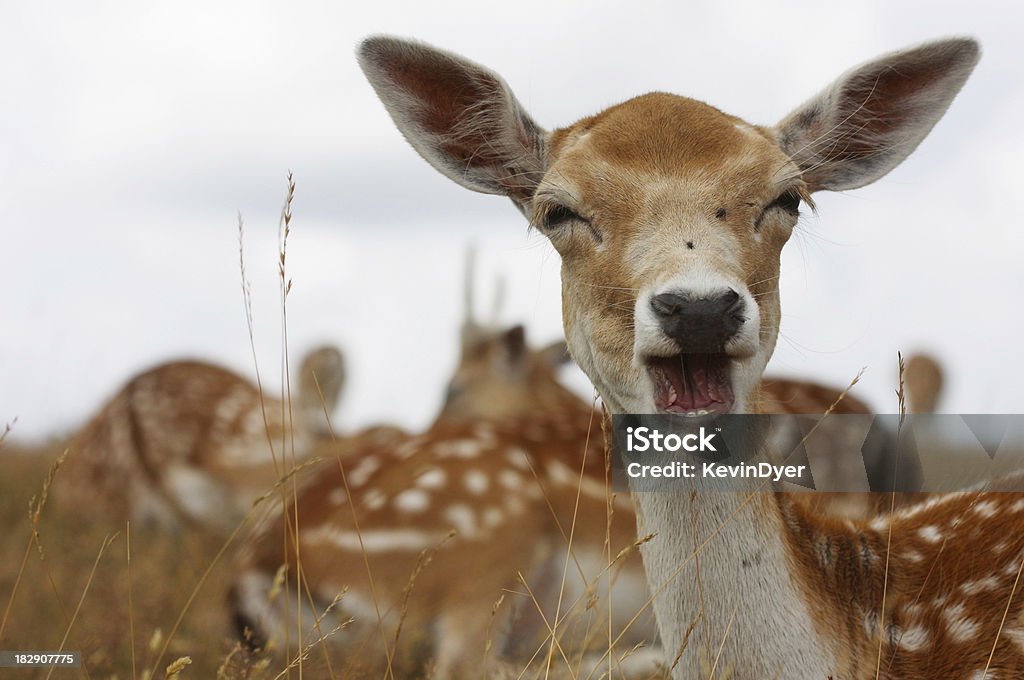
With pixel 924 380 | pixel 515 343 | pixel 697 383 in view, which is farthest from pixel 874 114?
pixel 924 380

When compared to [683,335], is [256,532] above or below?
below

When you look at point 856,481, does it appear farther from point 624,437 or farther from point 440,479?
point 624,437

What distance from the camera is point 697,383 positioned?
2178mm

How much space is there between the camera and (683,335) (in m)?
2.07

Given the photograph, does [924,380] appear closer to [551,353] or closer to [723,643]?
[551,353]

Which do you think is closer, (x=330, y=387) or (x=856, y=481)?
(x=856, y=481)

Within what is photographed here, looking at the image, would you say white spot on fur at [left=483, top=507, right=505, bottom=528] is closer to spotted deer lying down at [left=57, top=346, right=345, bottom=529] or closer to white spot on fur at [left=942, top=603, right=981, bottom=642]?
white spot on fur at [left=942, top=603, right=981, bottom=642]

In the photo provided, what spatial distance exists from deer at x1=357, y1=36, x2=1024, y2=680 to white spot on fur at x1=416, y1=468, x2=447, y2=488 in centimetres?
189

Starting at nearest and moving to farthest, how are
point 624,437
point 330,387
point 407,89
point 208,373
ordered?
point 624,437 < point 407,89 < point 208,373 < point 330,387

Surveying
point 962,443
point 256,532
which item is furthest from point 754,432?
point 256,532

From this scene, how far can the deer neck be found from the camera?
2266 millimetres

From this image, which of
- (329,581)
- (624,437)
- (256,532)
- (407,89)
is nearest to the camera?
(624,437)

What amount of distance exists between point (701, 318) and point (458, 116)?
3.82ft

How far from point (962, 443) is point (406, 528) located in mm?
2174
